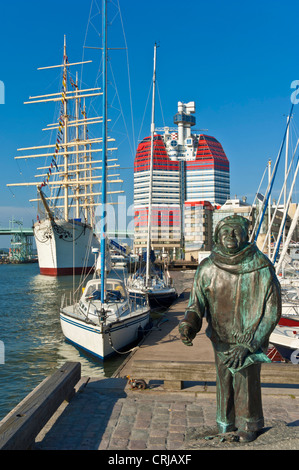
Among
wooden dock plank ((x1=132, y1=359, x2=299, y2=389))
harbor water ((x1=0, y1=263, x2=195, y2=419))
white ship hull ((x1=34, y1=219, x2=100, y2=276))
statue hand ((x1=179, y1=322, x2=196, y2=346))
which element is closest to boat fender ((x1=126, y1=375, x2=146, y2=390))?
wooden dock plank ((x1=132, y1=359, x2=299, y2=389))

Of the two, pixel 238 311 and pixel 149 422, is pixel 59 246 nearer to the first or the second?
pixel 149 422

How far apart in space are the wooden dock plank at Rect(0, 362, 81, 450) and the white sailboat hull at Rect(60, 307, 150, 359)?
7.60 meters

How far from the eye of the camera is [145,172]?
179m

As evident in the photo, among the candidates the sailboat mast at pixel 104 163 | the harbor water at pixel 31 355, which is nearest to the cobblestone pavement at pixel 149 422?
the harbor water at pixel 31 355

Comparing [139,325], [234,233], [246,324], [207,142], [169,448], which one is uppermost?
[207,142]

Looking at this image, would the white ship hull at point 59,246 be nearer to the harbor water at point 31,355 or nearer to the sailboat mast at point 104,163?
the harbor water at point 31,355

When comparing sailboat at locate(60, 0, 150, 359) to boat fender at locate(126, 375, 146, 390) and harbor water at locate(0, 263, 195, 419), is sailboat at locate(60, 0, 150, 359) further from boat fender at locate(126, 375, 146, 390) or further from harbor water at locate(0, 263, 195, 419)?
boat fender at locate(126, 375, 146, 390)

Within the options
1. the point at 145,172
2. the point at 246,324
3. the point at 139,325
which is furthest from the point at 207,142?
the point at 246,324

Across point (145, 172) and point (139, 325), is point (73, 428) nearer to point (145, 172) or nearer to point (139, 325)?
point (139, 325)

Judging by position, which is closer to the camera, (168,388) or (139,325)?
(168,388)

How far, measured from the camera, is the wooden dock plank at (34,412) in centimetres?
471

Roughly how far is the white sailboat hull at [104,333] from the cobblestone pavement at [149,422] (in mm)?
6845

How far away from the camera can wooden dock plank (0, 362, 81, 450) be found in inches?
185
